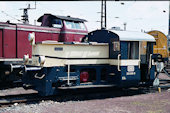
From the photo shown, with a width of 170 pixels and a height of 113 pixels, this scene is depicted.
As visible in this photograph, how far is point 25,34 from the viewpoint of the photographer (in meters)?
12.2

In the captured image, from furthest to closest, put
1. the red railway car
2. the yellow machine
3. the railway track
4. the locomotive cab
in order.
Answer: the yellow machine, the red railway car, the locomotive cab, the railway track

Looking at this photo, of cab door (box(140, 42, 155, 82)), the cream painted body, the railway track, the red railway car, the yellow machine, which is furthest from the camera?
the yellow machine

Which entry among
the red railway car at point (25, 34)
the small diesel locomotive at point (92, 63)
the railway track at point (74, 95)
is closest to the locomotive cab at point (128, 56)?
the small diesel locomotive at point (92, 63)

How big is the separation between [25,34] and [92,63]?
5.14 m

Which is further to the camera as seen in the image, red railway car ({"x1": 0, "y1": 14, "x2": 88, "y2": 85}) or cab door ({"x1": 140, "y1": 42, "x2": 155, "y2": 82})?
red railway car ({"x1": 0, "y1": 14, "x2": 88, "y2": 85})

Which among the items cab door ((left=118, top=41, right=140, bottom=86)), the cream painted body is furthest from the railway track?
the cream painted body

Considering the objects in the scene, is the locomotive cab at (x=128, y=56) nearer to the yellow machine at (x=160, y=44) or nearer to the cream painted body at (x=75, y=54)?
the cream painted body at (x=75, y=54)

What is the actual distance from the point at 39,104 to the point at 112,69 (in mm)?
3441

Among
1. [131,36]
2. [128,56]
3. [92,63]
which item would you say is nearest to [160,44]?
[131,36]

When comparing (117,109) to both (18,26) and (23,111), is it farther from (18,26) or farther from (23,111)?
(18,26)

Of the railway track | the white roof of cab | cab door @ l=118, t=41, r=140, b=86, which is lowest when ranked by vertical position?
the railway track

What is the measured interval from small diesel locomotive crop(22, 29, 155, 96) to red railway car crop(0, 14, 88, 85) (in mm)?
2705

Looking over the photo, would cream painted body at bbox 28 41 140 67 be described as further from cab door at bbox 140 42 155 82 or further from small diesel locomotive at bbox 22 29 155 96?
cab door at bbox 140 42 155 82

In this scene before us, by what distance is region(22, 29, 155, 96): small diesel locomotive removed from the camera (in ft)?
26.7
